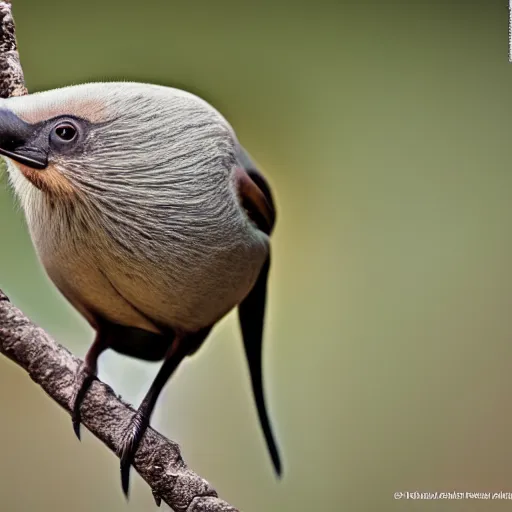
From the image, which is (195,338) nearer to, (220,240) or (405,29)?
(220,240)

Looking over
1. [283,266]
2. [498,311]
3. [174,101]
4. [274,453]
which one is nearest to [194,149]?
[174,101]

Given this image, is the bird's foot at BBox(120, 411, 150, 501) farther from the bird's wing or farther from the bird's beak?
the bird's beak

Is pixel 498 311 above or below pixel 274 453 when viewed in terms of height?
above

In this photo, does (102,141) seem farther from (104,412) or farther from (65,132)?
(104,412)

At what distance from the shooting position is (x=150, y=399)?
1.00 metres

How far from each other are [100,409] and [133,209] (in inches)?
10.7

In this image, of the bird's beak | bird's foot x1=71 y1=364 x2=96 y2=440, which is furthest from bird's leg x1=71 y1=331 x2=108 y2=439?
the bird's beak

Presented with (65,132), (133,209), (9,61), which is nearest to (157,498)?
(133,209)

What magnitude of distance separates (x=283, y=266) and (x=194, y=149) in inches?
10.6

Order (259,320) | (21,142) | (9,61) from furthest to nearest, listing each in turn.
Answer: (259,320)
(9,61)
(21,142)

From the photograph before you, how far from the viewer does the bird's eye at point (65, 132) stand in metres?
0.90

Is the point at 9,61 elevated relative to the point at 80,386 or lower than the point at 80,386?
elevated

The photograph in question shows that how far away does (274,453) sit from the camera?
1.11m

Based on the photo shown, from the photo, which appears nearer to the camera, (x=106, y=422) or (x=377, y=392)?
(x=106, y=422)
